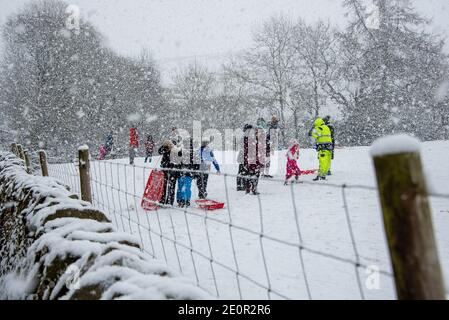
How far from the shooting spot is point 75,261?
6.40 ft

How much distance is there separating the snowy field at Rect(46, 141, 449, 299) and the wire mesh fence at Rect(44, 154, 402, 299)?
0.01 m

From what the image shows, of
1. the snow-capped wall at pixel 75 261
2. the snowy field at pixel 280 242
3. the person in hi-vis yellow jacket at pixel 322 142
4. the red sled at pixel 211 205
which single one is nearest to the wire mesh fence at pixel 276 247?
the snowy field at pixel 280 242

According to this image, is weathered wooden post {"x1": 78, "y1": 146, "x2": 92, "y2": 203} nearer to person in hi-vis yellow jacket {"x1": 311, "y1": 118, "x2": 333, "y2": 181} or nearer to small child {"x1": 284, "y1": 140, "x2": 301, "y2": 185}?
small child {"x1": 284, "y1": 140, "x2": 301, "y2": 185}

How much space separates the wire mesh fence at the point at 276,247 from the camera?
11.1 ft

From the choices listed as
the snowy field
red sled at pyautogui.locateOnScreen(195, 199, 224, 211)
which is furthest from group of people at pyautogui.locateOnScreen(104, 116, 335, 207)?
the snowy field

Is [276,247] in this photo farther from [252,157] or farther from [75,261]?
[252,157]

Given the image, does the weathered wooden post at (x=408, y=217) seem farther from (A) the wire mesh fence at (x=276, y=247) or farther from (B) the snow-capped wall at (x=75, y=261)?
(B) the snow-capped wall at (x=75, y=261)

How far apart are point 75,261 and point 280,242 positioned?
150 centimetres

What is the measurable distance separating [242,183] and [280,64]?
24451 mm

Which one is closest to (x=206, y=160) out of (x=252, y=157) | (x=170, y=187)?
(x=252, y=157)

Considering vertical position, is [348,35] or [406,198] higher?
[348,35]

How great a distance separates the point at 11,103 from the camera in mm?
27422
